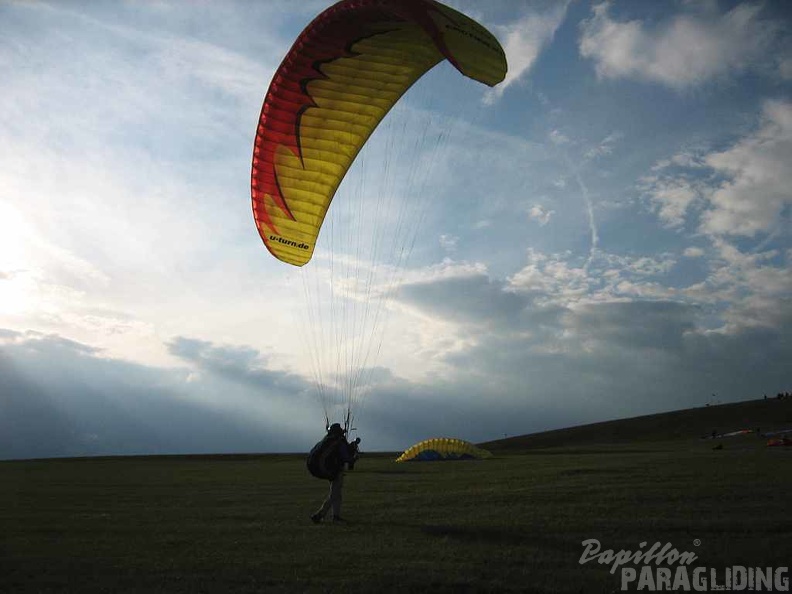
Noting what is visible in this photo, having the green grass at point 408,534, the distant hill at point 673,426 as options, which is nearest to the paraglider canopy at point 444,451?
the green grass at point 408,534

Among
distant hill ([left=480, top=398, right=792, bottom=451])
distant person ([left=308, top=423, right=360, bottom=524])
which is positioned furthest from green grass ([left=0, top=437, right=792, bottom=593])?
distant hill ([left=480, top=398, right=792, bottom=451])

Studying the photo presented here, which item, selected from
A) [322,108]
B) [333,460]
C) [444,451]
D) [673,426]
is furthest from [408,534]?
[673,426]

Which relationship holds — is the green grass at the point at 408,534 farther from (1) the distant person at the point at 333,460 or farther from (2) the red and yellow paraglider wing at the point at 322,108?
(2) the red and yellow paraglider wing at the point at 322,108

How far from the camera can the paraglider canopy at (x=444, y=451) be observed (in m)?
42.0

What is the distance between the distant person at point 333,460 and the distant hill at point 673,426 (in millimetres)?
52322

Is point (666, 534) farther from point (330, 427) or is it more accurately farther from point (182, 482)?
point (182, 482)

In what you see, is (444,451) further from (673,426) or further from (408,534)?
(673,426)

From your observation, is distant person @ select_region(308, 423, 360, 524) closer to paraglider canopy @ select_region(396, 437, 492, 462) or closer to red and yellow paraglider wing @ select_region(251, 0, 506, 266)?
red and yellow paraglider wing @ select_region(251, 0, 506, 266)

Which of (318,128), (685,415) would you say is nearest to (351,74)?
(318,128)

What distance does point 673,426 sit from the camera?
2598 inches

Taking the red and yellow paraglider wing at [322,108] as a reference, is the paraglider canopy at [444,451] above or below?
below

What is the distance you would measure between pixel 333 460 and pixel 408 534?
2656 mm

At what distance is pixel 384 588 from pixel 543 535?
12.5 feet

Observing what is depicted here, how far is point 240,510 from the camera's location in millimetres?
16422
